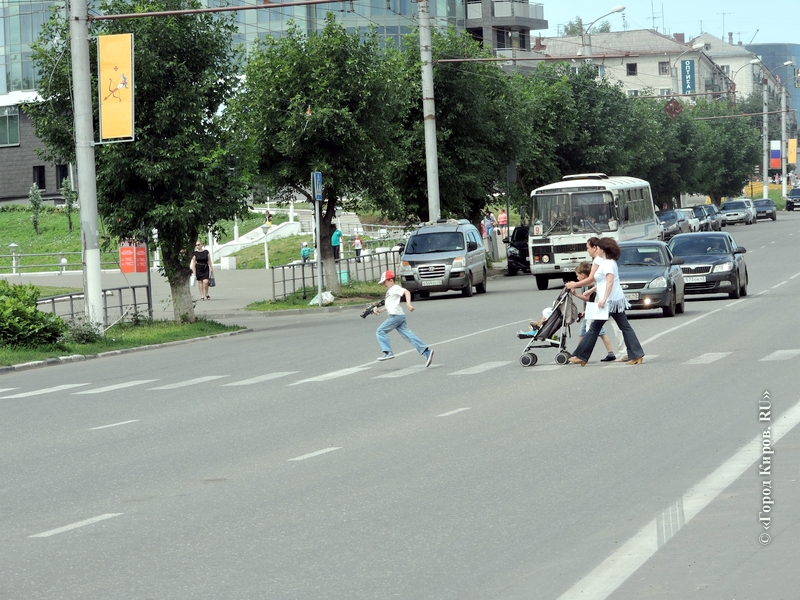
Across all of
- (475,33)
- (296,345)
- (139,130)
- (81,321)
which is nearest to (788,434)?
A: (296,345)

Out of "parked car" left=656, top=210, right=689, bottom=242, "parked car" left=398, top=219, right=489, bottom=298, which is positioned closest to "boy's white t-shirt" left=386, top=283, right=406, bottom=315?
"parked car" left=398, top=219, right=489, bottom=298

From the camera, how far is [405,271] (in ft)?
124

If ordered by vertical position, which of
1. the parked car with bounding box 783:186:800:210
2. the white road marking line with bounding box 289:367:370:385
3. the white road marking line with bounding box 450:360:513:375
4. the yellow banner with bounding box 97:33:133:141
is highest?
the yellow banner with bounding box 97:33:133:141

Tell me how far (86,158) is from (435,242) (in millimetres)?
14773

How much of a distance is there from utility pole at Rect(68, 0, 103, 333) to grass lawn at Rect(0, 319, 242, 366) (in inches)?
30.0

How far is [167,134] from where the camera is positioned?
2898cm

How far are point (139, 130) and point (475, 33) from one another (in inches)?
2789

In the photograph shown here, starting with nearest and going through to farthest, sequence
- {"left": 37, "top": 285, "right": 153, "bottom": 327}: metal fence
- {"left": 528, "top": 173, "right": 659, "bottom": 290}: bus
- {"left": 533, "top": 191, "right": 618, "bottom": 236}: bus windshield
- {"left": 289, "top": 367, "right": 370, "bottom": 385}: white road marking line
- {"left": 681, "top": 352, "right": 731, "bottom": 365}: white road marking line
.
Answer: {"left": 681, "top": 352, "right": 731, "bottom": 365}: white road marking line, {"left": 289, "top": 367, "right": 370, "bottom": 385}: white road marking line, {"left": 37, "top": 285, "right": 153, "bottom": 327}: metal fence, {"left": 528, "top": 173, "right": 659, "bottom": 290}: bus, {"left": 533, "top": 191, "right": 618, "bottom": 236}: bus windshield

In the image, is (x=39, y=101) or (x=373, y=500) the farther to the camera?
(x=39, y=101)

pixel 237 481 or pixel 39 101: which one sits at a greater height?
pixel 39 101

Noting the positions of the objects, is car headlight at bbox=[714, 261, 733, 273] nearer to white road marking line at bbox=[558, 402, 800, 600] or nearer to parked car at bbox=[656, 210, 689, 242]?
white road marking line at bbox=[558, 402, 800, 600]

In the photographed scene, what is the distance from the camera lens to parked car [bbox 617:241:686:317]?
25.3 meters

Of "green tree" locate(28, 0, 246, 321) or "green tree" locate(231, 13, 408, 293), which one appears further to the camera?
"green tree" locate(231, 13, 408, 293)

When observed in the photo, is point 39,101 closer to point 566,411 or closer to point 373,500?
point 566,411
